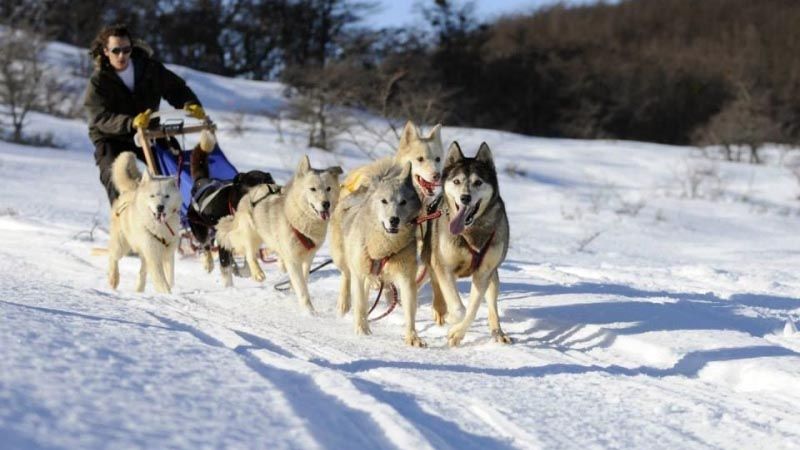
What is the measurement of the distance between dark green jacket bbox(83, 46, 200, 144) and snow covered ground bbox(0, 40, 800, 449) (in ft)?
3.60

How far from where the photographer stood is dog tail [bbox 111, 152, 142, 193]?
6504 millimetres

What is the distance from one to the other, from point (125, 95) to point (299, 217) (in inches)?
75.7

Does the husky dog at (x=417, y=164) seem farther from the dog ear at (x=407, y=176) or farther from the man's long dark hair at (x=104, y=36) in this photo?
the man's long dark hair at (x=104, y=36)

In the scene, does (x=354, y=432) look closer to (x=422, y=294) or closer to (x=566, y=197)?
(x=422, y=294)

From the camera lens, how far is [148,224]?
20.1 feet

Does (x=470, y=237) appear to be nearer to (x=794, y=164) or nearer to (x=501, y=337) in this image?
(x=501, y=337)

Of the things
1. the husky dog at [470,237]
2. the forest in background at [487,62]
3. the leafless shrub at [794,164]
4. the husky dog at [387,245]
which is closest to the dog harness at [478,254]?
the husky dog at [470,237]

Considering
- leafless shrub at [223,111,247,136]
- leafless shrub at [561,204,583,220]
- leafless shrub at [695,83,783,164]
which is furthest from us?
leafless shrub at [695,83,783,164]

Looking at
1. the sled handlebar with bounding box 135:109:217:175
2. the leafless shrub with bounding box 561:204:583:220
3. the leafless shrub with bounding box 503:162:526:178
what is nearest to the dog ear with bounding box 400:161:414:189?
the sled handlebar with bounding box 135:109:217:175

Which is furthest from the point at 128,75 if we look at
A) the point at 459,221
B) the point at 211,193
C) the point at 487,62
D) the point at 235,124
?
the point at 487,62

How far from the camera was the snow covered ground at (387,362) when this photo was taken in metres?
2.75

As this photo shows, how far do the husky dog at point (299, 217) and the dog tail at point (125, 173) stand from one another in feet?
2.90

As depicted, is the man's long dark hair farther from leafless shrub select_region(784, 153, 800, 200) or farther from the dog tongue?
leafless shrub select_region(784, 153, 800, 200)

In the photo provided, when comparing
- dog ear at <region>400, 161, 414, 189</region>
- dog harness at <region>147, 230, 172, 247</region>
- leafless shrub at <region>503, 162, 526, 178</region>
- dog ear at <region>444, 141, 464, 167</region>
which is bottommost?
dog harness at <region>147, 230, 172, 247</region>
